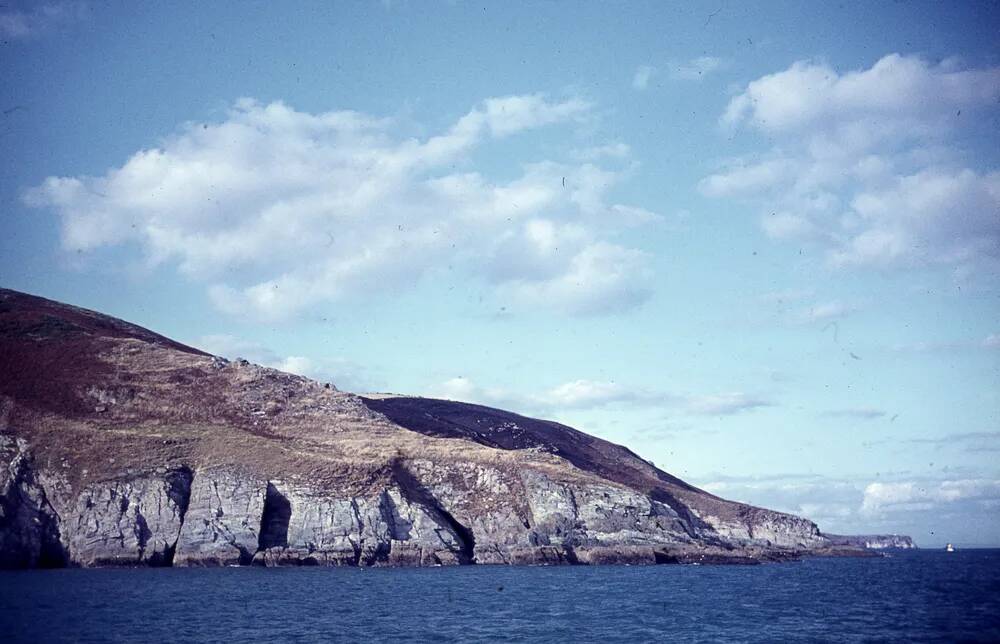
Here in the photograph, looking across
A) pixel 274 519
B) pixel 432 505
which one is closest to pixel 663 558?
pixel 432 505

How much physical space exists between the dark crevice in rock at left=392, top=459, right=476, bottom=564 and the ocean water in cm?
1281

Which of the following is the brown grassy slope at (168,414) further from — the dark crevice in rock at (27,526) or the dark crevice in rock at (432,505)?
the dark crevice in rock at (27,526)

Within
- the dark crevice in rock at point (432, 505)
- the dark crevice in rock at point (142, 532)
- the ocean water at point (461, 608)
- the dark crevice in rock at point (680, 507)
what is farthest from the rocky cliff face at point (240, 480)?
the dark crevice in rock at point (680, 507)

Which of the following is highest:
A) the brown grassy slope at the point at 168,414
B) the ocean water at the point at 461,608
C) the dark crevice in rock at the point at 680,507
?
the brown grassy slope at the point at 168,414

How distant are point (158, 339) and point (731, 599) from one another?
87.5 meters

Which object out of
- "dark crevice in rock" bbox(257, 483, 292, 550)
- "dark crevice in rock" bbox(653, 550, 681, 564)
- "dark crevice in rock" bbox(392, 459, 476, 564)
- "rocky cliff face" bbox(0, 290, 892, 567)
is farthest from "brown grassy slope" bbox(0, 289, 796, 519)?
"dark crevice in rock" bbox(653, 550, 681, 564)

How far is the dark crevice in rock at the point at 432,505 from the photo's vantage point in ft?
245

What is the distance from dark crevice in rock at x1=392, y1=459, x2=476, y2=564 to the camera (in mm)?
74806

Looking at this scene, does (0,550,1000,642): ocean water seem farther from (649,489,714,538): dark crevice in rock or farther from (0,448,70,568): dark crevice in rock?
(649,489,714,538): dark crevice in rock

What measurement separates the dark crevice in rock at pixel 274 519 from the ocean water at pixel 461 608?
6.14 meters

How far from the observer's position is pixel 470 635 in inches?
1260

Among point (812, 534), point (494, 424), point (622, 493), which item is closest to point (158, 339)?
point (494, 424)

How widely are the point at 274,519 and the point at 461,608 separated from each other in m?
33.7

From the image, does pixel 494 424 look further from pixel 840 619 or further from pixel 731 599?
pixel 840 619
